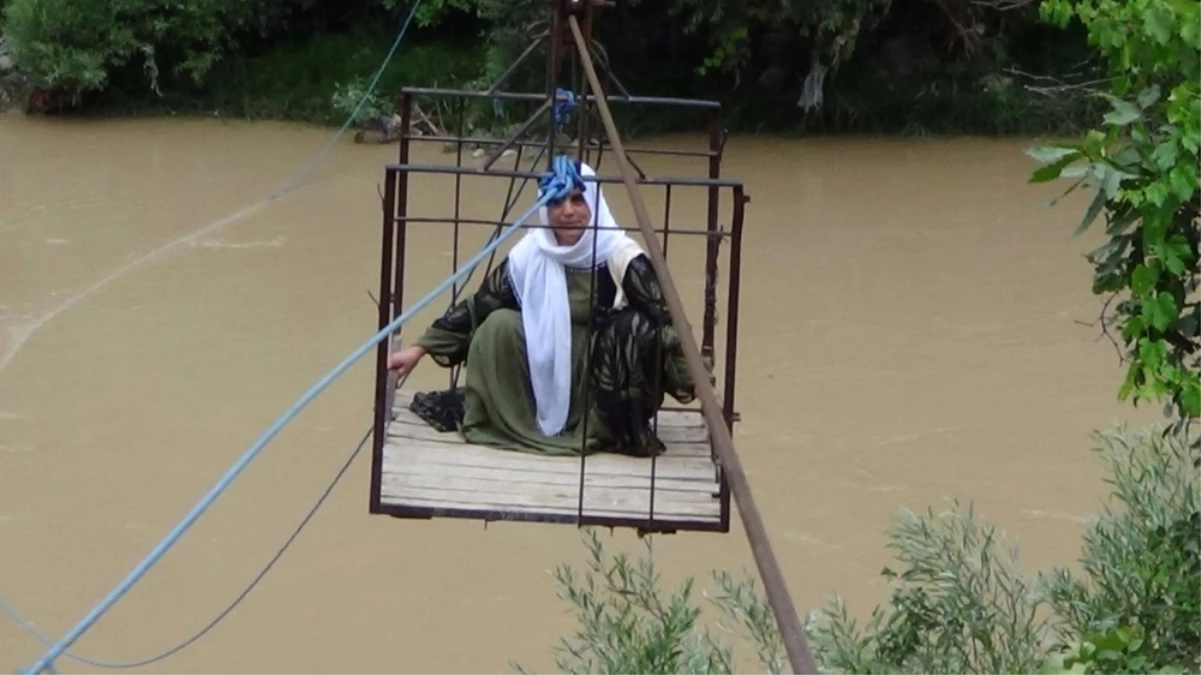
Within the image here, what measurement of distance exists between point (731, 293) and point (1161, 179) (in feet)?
3.36

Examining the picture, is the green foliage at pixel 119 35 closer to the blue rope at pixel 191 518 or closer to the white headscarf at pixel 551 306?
the white headscarf at pixel 551 306

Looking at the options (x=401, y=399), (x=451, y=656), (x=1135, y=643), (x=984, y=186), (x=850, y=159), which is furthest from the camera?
(x=850, y=159)

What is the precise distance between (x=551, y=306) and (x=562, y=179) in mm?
246

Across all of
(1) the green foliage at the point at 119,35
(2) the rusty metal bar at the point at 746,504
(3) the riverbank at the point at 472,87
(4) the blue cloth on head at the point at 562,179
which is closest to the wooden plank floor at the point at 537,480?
(4) the blue cloth on head at the point at 562,179

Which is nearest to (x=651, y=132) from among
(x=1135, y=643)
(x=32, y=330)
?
(x=32, y=330)

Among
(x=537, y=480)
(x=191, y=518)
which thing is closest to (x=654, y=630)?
(x=537, y=480)

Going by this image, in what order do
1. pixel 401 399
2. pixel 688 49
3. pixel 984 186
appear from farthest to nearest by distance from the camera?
1. pixel 688 49
2. pixel 984 186
3. pixel 401 399

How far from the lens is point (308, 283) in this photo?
20.5 feet

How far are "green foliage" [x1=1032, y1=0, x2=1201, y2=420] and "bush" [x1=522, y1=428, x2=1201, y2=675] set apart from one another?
0.38 meters

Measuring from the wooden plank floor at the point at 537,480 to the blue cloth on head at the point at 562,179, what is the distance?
1.27ft

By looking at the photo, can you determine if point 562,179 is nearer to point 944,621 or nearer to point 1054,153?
point 944,621

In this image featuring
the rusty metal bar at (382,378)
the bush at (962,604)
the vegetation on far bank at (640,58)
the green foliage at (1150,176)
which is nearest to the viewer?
Answer: the green foliage at (1150,176)

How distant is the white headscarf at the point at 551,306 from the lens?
7.82 feet

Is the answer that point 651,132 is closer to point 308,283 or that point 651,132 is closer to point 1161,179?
point 308,283
